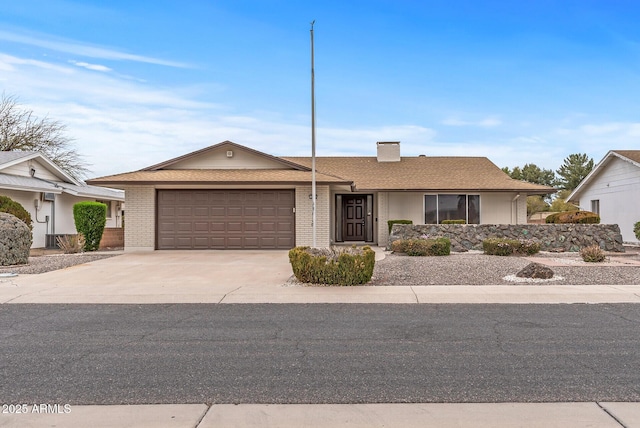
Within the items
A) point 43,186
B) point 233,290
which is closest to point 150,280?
point 233,290

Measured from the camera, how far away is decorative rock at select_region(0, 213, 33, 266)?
13.3 m

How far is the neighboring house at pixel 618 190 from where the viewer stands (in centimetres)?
2178

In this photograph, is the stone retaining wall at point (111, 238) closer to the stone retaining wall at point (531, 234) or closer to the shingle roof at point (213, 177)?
the shingle roof at point (213, 177)

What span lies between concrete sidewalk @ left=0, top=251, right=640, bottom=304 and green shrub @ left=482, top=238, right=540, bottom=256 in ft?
18.9

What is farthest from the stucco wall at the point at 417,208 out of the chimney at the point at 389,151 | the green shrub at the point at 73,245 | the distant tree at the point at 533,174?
the distant tree at the point at 533,174

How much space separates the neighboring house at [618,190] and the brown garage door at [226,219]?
15817 millimetres

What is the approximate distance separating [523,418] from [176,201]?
1656 centimetres

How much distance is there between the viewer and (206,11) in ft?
51.9

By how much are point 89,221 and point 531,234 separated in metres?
17.1

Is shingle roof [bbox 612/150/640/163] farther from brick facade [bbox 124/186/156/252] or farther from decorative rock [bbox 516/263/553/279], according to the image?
brick facade [bbox 124/186/156/252]

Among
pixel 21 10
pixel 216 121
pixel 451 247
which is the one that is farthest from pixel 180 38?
pixel 451 247

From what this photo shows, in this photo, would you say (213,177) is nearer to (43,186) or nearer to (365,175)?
(365,175)

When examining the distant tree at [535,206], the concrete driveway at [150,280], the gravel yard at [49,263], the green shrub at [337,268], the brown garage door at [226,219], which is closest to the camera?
the concrete driveway at [150,280]

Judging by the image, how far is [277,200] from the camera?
18422mm
